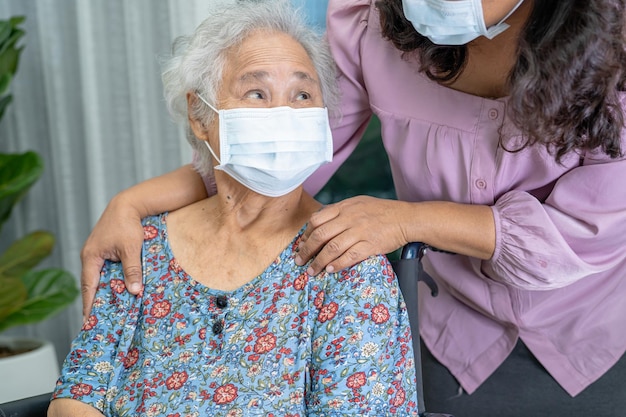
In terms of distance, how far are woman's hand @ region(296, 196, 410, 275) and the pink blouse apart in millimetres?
199

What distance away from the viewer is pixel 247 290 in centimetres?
160

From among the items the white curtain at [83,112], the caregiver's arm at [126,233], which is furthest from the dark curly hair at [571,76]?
the white curtain at [83,112]

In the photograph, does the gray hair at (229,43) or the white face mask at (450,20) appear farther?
the gray hair at (229,43)

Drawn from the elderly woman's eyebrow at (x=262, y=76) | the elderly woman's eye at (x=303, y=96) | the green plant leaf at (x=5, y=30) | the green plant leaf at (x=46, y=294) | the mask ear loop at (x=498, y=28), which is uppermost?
the mask ear loop at (x=498, y=28)

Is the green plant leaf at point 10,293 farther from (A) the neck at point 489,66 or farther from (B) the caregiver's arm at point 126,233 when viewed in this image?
(A) the neck at point 489,66

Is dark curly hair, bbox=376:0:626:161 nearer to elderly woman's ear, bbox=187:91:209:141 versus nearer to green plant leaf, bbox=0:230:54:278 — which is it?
elderly woman's ear, bbox=187:91:209:141

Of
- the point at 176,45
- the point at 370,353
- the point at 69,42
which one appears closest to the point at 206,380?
the point at 370,353

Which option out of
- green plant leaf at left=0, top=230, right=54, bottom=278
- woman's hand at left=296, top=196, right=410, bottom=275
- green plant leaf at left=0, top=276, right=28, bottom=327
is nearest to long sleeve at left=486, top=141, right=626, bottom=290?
woman's hand at left=296, top=196, right=410, bottom=275

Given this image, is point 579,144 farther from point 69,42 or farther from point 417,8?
point 69,42

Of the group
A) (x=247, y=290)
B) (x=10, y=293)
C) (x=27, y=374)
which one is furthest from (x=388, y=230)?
(x=27, y=374)

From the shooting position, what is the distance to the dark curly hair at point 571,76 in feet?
4.30

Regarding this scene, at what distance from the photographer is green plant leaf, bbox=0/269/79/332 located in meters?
2.76

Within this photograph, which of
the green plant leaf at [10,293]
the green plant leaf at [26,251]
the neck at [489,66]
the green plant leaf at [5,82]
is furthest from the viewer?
the green plant leaf at [26,251]

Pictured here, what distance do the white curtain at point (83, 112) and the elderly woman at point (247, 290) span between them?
0.98 metres
